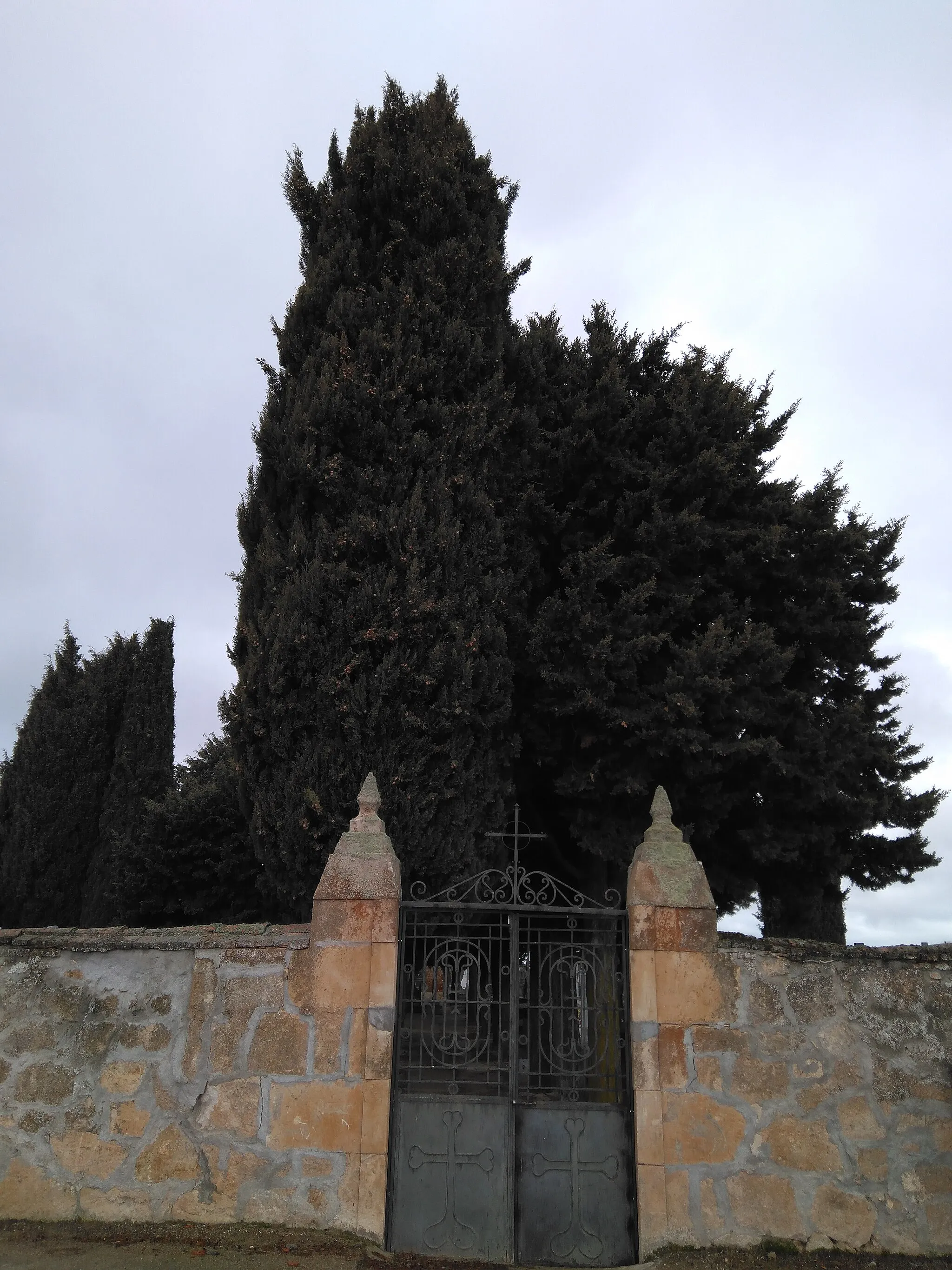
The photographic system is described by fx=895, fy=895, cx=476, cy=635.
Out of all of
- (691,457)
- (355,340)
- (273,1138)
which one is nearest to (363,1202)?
(273,1138)

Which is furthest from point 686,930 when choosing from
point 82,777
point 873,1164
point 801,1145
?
point 82,777

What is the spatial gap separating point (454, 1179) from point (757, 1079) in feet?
6.41

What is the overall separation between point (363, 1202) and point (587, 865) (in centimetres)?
569

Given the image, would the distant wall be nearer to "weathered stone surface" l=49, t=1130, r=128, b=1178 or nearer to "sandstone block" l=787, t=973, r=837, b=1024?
"weathered stone surface" l=49, t=1130, r=128, b=1178

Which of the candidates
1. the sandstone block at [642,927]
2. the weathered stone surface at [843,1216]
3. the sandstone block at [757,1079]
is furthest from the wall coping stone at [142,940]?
the weathered stone surface at [843,1216]

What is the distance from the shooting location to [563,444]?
1053 centimetres

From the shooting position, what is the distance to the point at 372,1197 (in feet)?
17.4

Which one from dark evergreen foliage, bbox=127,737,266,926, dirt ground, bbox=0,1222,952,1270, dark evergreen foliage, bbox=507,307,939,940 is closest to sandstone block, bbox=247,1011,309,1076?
dirt ground, bbox=0,1222,952,1270

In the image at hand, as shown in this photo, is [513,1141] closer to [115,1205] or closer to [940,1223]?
[115,1205]

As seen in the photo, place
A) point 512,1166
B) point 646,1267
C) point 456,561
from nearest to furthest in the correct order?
point 646,1267 → point 512,1166 → point 456,561

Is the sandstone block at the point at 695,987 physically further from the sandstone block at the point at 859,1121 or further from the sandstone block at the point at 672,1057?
the sandstone block at the point at 859,1121

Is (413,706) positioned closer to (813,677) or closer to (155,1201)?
(155,1201)

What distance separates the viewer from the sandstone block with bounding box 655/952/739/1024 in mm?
5586

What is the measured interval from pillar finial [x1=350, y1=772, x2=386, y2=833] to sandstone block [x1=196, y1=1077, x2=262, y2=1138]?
5.32 feet
